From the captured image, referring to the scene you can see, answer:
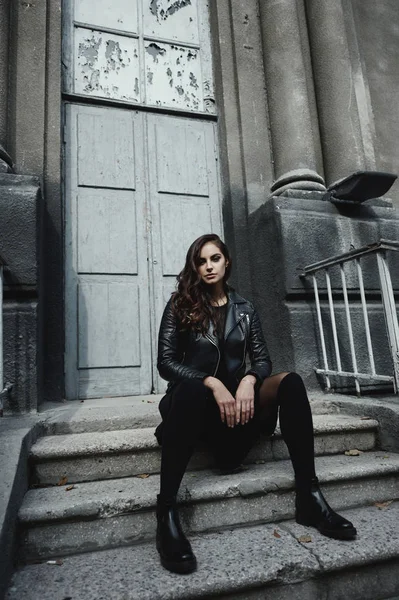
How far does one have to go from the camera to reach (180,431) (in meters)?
1.79

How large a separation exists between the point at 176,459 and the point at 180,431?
0.37 feet

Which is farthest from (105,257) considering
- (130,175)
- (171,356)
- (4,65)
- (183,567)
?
(183,567)

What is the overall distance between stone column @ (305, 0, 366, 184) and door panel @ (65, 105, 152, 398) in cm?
195

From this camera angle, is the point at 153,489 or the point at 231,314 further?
the point at 231,314

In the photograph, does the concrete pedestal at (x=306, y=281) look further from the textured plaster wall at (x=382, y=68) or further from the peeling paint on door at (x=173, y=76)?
the peeling paint on door at (x=173, y=76)

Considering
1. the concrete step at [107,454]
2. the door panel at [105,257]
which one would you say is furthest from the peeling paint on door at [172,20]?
the concrete step at [107,454]

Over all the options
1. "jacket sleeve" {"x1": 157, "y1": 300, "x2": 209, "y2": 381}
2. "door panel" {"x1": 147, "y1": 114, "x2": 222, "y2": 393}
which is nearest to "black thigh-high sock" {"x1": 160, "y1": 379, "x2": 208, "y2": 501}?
"jacket sleeve" {"x1": 157, "y1": 300, "x2": 209, "y2": 381}

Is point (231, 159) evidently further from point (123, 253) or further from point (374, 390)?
point (374, 390)

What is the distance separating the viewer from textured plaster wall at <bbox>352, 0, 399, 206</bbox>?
4699 mm

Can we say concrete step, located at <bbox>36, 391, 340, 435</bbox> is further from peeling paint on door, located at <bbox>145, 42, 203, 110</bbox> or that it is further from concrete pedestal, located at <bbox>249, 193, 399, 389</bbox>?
peeling paint on door, located at <bbox>145, 42, 203, 110</bbox>

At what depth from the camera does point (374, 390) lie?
328 centimetres

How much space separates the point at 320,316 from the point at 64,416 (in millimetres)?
2033

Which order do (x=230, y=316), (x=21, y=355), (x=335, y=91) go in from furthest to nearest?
(x=335, y=91), (x=21, y=355), (x=230, y=316)

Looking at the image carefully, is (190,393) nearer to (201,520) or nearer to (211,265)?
(201,520)
